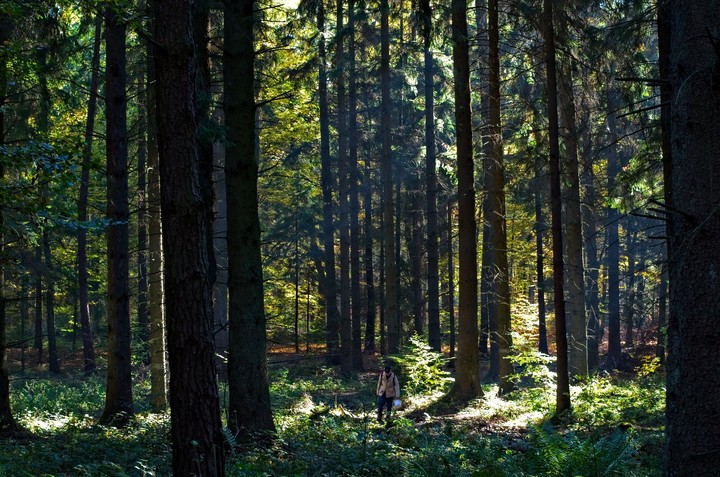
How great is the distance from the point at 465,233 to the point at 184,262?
39.8 ft

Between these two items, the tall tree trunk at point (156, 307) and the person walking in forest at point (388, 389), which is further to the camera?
the person walking in forest at point (388, 389)

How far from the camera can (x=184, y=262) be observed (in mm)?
5773

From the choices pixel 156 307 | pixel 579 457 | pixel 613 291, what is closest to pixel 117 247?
pixel 156 307

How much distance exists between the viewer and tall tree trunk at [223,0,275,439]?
10.1 m

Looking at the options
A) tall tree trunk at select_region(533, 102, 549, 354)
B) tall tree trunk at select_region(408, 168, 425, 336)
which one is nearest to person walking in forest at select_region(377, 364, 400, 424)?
tall tree trunk at select_region(533, 102, 549, 354)

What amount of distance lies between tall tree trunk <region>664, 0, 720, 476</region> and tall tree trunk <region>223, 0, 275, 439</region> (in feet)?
20.9

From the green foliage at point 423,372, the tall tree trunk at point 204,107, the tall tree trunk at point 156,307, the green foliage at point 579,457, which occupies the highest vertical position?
the tall tree trunk at point 204,107

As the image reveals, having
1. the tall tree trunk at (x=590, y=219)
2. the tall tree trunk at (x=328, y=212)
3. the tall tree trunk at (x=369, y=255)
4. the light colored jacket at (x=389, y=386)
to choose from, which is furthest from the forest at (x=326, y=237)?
the tall tree trunk at (x=369, y=255)

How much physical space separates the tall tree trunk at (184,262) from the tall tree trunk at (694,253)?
396 cm

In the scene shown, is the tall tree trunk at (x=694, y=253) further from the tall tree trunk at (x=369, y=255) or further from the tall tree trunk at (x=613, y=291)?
the tall tree trunk at (x=369, y=255)

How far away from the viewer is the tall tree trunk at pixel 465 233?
55.3 ft

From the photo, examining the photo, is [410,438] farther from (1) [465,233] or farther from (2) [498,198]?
(2) [498,198]

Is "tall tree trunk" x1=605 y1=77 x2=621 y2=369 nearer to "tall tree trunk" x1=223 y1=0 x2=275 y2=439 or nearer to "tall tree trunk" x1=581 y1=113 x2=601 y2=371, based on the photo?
"tall tree trunk" x1=581 y1=113 x2=601 y2=371

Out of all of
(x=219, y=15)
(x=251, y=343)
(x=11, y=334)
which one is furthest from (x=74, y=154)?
(x=11, y=334)
